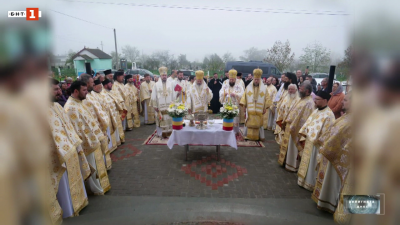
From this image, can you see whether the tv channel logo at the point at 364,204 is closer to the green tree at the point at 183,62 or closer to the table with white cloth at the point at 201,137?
the table with white cloth at the point at 201,137

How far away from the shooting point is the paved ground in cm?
395

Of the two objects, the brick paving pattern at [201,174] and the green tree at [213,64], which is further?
the green tree at [213,64]

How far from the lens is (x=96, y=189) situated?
170 inches

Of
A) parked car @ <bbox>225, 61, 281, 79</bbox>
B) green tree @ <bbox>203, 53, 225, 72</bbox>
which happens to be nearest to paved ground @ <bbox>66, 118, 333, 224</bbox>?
parked car @ <bbox>225, 61, 281, 79</bbox>

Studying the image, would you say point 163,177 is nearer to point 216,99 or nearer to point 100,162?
point 100,162

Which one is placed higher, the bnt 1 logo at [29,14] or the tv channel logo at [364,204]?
the bnt 1 logo at [29,14]

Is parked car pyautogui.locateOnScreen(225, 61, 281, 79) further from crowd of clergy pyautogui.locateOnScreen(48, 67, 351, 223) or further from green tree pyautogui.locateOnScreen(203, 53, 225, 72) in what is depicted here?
crowd of clergy pyautogui.locateOnScreen(48, 67, 351, 223)

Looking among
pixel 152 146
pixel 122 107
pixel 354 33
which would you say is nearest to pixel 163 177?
pixel 152 146

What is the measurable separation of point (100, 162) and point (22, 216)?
410 centimetres

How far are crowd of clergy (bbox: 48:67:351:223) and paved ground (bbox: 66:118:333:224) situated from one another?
12.0 inches

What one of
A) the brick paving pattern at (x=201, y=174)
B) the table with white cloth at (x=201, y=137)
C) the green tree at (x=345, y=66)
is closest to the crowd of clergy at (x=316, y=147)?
the brick paving pattern at (x=201, y=174)

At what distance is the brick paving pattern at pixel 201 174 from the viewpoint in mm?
4496

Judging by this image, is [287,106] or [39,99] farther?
[287,106]

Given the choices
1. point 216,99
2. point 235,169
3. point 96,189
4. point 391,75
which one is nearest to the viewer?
point 391,75
